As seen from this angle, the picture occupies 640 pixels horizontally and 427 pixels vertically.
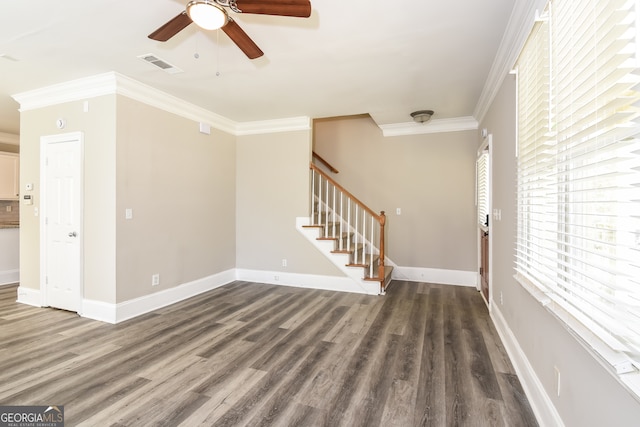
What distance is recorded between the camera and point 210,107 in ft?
14.2

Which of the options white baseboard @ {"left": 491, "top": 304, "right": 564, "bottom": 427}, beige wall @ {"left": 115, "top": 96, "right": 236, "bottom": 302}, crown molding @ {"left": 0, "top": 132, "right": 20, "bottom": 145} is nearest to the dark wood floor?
white baseboard @ {"left": 491, "top": 304, "right": 564, "bottom": 427}

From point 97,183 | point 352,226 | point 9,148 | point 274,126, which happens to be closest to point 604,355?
point 97,183

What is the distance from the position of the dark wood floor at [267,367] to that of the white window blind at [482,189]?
48.1 inches

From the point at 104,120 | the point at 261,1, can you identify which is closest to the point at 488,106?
the point at 261,1

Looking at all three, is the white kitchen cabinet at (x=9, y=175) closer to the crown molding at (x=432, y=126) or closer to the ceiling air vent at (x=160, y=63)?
the ceiling air vent at (x=160, y=63)

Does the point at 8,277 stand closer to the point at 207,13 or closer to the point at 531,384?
the point at 207,13

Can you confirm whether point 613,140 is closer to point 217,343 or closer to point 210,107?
point 217,343

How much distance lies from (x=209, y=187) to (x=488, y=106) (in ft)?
13.2

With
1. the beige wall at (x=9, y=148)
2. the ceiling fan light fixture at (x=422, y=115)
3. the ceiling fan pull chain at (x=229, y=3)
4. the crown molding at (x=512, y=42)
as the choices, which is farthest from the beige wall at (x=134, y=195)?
the crown molding at (x=512, y=42)

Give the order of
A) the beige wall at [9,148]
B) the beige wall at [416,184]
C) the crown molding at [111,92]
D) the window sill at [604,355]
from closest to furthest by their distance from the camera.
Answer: the window sill at [604,355]
the crown molding at [111,92]
the beige wall at [416,184]
the beige wall at [9,148]

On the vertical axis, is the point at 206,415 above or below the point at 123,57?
below

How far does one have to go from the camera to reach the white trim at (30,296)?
3.81 meters

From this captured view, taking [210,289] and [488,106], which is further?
[210,289]

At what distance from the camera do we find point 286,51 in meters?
2.72
